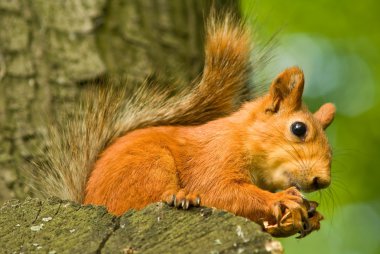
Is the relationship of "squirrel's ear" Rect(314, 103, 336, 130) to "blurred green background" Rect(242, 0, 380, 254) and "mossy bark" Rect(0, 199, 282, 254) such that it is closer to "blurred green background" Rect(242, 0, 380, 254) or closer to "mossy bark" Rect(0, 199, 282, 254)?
"mossy bark" Rect(0, 199, 282, 254)

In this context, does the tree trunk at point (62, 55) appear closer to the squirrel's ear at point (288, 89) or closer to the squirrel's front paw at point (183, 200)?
the squirrel's ear at point (288, 89)

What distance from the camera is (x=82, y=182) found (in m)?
2.72

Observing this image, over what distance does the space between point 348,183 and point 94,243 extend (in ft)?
11.5

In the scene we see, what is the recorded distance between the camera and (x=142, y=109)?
9.63 feet

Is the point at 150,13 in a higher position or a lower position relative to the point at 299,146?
higher

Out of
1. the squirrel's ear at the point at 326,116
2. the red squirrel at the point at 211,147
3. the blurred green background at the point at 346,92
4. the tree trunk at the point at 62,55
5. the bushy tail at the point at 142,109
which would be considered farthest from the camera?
the blurred green background at the point at 346,92

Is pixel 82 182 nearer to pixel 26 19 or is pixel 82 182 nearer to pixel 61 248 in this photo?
pixel 61 248

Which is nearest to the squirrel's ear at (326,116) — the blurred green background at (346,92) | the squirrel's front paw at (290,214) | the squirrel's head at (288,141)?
the squirrel's head at (288,141)

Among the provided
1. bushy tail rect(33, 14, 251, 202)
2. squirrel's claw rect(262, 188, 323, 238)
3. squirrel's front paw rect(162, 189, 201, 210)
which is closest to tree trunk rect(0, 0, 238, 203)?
bushy tail rect(33, 14, 251, 202)

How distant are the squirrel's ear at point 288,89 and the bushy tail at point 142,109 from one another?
0.78 ft

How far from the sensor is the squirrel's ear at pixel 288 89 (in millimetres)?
2787

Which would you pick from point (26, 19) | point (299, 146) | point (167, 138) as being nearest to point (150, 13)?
point (26, 19)

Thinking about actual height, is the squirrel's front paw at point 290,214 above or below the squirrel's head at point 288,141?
below

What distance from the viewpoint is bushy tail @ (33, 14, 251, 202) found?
2.78m
